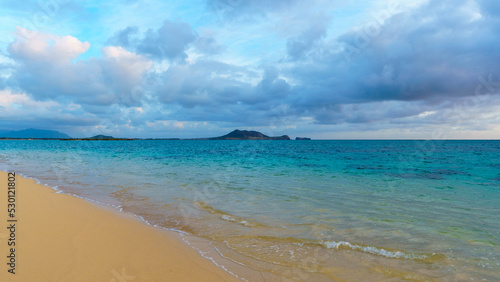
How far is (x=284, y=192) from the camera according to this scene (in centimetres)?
1487

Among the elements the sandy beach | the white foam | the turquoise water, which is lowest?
the turquoise water

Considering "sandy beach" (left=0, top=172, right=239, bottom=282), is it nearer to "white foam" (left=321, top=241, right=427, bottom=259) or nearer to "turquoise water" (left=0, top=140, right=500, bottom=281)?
"turquoise water" (left=0, top=140, right=500, bottom=281)

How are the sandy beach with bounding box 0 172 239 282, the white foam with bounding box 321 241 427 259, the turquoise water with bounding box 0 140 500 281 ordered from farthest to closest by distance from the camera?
the white foam with bounding box 321 241 427 259, the turquoise water with bounding box 0 140 500 281, the sandy beach with bounding box 0 172 239 282

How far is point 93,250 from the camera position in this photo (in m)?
6.36

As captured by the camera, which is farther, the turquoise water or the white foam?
the white foam

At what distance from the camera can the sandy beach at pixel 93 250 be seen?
5.23 meters

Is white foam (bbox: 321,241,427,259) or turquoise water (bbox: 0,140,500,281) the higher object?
white foam (bbox: 321,241,427,259)

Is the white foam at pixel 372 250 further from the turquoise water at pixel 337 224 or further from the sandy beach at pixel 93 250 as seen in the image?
the sandy beach at pixel 93 250

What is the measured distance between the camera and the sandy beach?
5.23 metres

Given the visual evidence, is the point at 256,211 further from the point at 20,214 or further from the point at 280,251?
the point at 20,214

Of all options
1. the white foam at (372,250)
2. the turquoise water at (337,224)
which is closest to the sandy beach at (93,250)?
the turquoise water at (337,224)

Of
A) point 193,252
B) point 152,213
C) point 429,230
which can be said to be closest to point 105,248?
point 193,252

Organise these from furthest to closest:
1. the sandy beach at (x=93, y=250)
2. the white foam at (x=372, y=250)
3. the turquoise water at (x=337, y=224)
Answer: the white foam at (x=372, y=250), the turquoise water at (x=337, y=224), the sandy beach at (x=93, y=250)

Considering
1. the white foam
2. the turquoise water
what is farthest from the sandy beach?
the white foam
